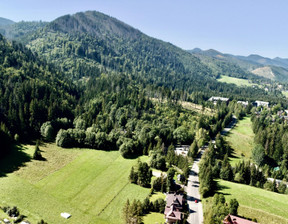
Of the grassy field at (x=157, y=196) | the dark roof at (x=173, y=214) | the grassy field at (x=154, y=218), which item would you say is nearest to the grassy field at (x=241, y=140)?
the grassy field at (x=157, y=196)

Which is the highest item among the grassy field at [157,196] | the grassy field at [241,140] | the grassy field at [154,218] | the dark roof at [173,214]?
the grassy field at [241,140]

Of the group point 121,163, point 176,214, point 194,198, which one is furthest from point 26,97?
point 176,214

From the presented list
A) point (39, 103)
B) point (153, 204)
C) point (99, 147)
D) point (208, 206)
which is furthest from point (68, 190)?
point (39, 103)

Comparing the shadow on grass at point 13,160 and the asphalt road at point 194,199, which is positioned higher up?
the asphalt road at point 194,199

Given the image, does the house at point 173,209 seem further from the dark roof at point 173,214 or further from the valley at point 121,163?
the valley at point 121,163

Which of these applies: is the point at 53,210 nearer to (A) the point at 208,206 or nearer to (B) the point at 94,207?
(B) the point at 94,207

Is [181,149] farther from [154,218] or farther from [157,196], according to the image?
[154,218]

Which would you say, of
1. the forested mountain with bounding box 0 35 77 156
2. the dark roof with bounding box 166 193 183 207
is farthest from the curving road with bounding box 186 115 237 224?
the forested mountain with bounding box 0 35 77 156
